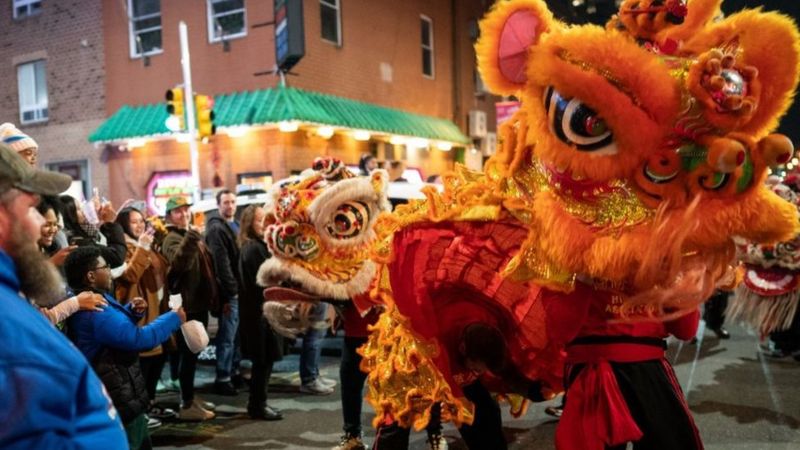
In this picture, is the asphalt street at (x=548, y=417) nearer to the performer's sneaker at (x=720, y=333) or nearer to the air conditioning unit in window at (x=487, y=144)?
the performer's sneaker at (x=720, y=333)

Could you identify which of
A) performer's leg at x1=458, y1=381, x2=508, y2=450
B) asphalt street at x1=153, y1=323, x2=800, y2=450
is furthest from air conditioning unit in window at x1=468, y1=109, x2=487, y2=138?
performer's leg at x1=458, y1=381, x2=508, y2=450

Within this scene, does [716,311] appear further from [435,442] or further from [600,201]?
[600,201]

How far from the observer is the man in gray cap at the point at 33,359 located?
1.55m

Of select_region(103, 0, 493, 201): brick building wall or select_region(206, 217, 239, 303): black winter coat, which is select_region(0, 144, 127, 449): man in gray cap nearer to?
select_region(206, 217, 239, 303): black winter coat

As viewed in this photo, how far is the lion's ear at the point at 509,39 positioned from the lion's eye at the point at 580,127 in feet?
0.97

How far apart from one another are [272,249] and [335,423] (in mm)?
2205

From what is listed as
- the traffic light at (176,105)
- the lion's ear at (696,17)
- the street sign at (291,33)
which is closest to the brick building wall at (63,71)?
the traffic light at (176,105)

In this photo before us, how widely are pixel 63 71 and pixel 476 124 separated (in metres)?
10.0

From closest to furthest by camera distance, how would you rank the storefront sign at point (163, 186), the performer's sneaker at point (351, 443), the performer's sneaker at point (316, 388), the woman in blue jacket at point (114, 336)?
the woman in blue jacket at point (114, 336), the performer's sneaker at point (351, 443), the performer's sneaker at point (316, 388), the storefront sign at point (163, 186)

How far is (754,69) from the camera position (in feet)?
7.07

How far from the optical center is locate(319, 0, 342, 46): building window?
44.2 ft

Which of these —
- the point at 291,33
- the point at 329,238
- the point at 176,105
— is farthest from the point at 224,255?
the point at 291,33

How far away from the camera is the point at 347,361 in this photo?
4.39 meters

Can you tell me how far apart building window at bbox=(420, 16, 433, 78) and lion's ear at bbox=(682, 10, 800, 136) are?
15.4 meters
